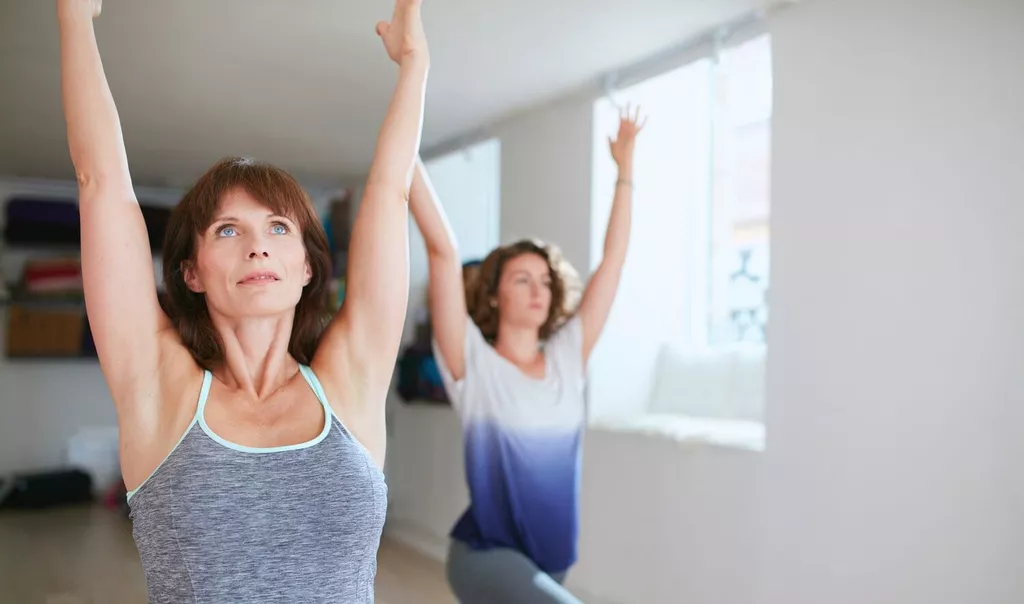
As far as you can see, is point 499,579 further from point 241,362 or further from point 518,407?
point 241,362

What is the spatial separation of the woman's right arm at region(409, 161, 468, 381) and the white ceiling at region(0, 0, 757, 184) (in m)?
1.29

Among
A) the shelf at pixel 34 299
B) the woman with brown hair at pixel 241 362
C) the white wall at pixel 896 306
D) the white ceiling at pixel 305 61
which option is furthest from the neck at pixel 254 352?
the shelf at pixel 34 299

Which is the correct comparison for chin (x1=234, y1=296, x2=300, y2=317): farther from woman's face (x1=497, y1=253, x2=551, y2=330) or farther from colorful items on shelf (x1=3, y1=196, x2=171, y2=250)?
colorful items on shelf (x1=3, y1=196, x2=171, y2=250)

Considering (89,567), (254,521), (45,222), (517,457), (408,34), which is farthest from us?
(45,222)

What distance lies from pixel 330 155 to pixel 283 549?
5.00m

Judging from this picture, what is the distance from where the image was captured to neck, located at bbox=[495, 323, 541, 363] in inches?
97.8

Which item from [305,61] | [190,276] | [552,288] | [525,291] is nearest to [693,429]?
[552,288]

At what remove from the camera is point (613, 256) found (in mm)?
2510

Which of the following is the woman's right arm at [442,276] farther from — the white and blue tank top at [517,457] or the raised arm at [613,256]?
the raised arm at [613,256]

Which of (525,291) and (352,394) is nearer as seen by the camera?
(352,394)

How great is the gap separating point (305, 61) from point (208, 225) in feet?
9.15

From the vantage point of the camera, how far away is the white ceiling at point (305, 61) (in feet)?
10.8

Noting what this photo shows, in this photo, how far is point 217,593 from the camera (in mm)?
1131

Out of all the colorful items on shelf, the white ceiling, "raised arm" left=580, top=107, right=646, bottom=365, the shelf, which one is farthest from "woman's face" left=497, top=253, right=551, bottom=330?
the shelf
